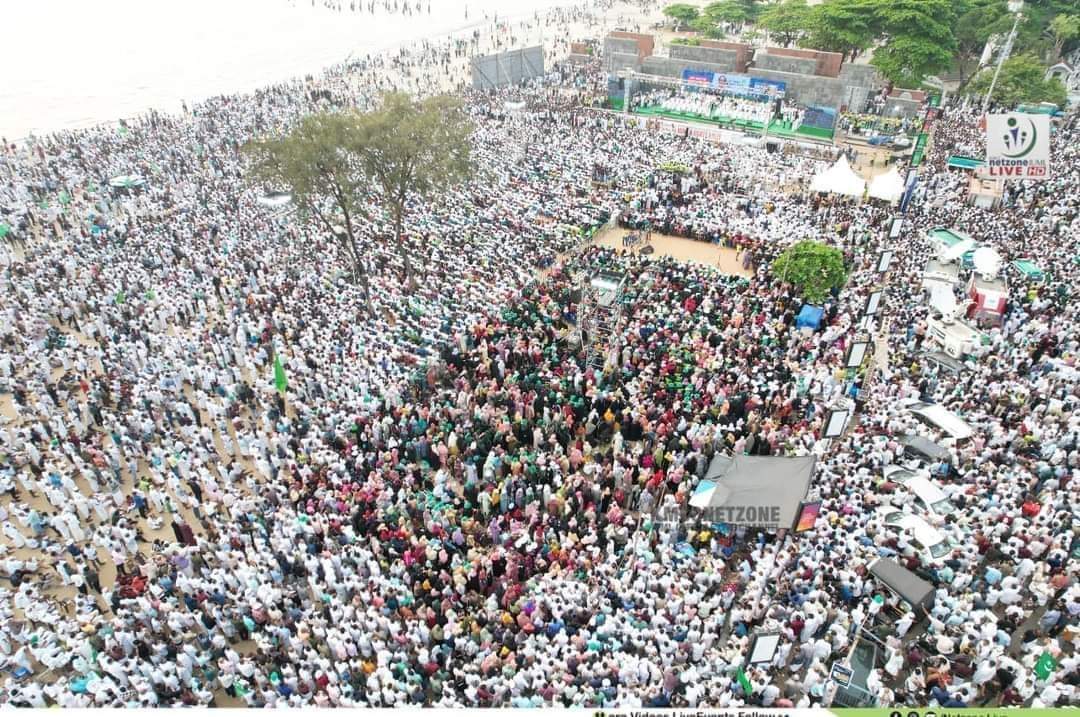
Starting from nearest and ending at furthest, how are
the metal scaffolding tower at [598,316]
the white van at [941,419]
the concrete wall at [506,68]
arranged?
the white van at [941,419] → the metal scaffolding tower at [598,316] → the concrete wall at [506,68]

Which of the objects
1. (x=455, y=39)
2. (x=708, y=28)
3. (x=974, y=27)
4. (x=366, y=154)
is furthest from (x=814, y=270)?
(x=455, y=39)

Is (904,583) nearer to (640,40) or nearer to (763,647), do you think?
(763,647)

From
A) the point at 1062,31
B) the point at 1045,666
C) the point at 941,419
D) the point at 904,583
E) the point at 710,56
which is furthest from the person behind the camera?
the point at 1062,31

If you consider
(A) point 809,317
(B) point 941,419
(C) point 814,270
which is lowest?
(B) point 941,419

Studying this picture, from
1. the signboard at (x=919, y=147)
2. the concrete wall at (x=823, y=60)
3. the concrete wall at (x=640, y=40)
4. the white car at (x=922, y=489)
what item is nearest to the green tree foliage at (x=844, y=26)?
the concrete wall at (x=823, y=60)

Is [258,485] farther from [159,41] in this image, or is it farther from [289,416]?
[159,41]

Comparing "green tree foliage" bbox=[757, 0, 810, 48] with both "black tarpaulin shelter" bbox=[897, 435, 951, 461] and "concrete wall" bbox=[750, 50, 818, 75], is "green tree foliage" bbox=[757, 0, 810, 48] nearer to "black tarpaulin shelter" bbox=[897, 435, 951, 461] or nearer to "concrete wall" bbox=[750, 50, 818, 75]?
"concrete wall" bbox=[750, 50, 818, 75]

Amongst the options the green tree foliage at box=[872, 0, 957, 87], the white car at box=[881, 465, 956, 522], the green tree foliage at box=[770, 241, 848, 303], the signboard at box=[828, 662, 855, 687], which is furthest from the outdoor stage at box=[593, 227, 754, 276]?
the green tree foliage at box=[872, 0, 957, 87]

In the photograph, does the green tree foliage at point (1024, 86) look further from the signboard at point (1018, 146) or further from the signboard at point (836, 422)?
the signboard at point (836, 422)
